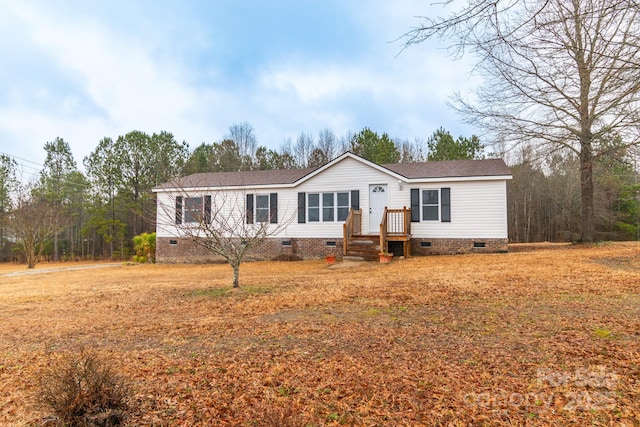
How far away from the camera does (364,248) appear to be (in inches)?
519

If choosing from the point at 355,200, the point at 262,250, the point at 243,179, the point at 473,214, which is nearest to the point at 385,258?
the point at 355,200

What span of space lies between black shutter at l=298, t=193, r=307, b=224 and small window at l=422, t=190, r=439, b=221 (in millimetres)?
5136

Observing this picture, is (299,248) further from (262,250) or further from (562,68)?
(562,68)

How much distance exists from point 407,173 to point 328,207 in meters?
3.73

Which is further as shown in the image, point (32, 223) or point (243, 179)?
point (32, 223)

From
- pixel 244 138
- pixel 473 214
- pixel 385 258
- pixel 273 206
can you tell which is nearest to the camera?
pixel 385 258

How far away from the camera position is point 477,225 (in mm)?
14055

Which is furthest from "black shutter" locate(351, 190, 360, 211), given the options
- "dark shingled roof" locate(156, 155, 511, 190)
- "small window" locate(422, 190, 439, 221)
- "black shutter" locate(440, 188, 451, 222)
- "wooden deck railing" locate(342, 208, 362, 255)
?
"black shutter" locate(440, 188, 451, 222)

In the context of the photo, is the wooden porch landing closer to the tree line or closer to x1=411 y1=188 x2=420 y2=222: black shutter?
x1=411 y1=188 x2=420 y2=222: black shutter

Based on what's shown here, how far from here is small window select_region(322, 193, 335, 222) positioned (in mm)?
15586

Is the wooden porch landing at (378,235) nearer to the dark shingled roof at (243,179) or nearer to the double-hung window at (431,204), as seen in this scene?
the double-hung window at (431,204)

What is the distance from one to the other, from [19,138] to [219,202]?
66.7ft

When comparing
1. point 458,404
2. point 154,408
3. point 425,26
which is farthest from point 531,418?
point 425,26

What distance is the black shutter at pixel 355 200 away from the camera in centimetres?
1520
